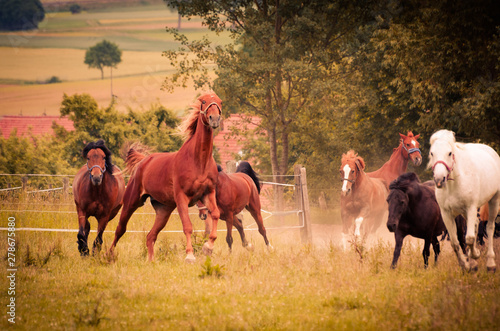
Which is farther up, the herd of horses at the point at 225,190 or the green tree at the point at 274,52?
the green tree at the point at 274,52

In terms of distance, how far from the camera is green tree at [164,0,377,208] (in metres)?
24.0

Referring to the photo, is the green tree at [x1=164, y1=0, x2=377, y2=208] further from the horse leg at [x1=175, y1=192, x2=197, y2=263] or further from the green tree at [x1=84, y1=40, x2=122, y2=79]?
the green tree at [x1=84, y1=40, x2=122, y2=79]

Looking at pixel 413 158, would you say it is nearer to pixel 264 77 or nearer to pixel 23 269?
pixel 23 269

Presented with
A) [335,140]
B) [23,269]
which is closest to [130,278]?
[23,269]

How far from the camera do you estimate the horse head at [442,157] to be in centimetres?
777

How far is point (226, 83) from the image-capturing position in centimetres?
2361

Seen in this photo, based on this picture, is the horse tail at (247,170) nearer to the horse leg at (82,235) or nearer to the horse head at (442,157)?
the horse leg at (82,235)

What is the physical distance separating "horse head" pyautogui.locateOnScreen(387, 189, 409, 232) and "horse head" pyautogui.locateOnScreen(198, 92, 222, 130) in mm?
2877

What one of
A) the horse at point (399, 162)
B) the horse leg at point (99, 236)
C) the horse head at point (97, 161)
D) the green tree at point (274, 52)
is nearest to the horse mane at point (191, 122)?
the horse head at point (97, 161)

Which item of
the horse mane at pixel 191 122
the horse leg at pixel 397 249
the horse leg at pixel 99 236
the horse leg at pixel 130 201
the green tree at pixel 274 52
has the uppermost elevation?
the green tree at pixel 274 52

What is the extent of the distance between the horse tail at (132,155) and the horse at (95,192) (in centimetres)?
73

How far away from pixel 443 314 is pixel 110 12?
151 ft

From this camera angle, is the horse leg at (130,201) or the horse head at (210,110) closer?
the horse head at (210,110)

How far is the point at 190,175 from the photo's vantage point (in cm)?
911
